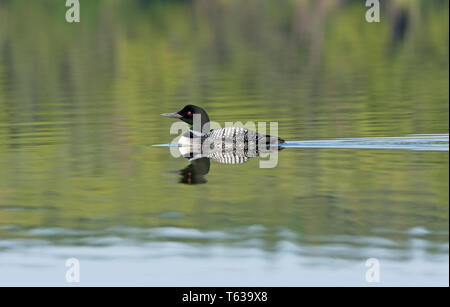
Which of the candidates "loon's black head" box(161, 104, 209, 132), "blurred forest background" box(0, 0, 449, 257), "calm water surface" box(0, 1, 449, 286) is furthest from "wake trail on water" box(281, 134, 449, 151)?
"loon's black head" box(161, 104, 209, 132)

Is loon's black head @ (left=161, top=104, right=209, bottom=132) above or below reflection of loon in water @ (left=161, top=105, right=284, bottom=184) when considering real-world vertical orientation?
above

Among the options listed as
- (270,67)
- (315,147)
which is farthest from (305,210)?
(270,67)

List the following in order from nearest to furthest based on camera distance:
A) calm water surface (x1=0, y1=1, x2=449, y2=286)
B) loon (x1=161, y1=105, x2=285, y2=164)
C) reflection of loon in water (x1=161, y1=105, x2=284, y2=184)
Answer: calm water surface (x1=0, y1=1, x2=449, y2=286), reflection of loon in water (x1=161, y1=105, x2=284, y2=184), loon (x1=161, y1=105, x2=285, y2=164)

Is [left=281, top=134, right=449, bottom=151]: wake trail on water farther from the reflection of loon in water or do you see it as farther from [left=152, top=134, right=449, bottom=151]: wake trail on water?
the reflection of loon in water

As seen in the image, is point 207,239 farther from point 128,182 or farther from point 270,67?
point 270,67

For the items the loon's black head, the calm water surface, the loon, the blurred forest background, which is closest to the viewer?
the calm water surface

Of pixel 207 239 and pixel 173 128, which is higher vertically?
pixel 173 128

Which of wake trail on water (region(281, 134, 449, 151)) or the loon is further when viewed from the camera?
the loon

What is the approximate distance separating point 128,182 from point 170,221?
220 cm

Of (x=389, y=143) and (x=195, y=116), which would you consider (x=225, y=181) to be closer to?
(x=389, y=143)

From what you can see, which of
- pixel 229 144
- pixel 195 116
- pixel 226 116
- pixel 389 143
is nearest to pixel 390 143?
pixel 389 143

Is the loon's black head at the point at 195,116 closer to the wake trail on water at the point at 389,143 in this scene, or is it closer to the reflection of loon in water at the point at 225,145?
the reflection of loon in water at the point at 225,145

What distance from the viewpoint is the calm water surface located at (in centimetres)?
848

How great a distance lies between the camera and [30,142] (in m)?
15.5
